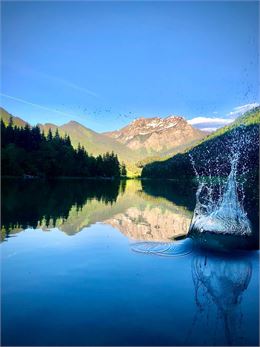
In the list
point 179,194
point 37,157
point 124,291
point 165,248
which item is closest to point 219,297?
point 124,291

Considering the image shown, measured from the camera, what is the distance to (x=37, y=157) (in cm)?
14662

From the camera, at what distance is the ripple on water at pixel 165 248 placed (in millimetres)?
19672

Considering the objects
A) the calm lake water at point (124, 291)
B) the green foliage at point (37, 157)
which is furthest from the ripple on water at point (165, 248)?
the green foliage at point (37, 157)

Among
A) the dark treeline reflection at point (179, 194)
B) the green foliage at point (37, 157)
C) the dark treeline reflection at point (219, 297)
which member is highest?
the green foliage at point (37, 157)

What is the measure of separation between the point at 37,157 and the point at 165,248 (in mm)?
133234

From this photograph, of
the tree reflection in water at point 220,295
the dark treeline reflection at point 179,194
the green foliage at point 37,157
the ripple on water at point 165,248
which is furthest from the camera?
the green foliage at point 37,157

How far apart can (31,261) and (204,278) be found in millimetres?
8934

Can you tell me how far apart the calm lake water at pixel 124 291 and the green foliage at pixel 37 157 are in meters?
101

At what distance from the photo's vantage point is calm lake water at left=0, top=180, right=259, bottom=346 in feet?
33.5

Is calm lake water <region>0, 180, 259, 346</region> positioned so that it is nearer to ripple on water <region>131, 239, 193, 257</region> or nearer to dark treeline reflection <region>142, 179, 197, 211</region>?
ripple on water <region>131, 239, 193, 257</region>

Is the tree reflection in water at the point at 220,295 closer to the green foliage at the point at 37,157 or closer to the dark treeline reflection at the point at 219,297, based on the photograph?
the dark treeline reflection at the point at 219,297

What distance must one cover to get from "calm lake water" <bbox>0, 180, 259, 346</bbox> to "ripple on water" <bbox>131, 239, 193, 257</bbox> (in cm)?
6

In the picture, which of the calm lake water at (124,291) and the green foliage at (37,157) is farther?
the green foliage at (37,157)

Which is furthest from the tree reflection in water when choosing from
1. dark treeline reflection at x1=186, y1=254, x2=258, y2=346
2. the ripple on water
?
the ripple on water
